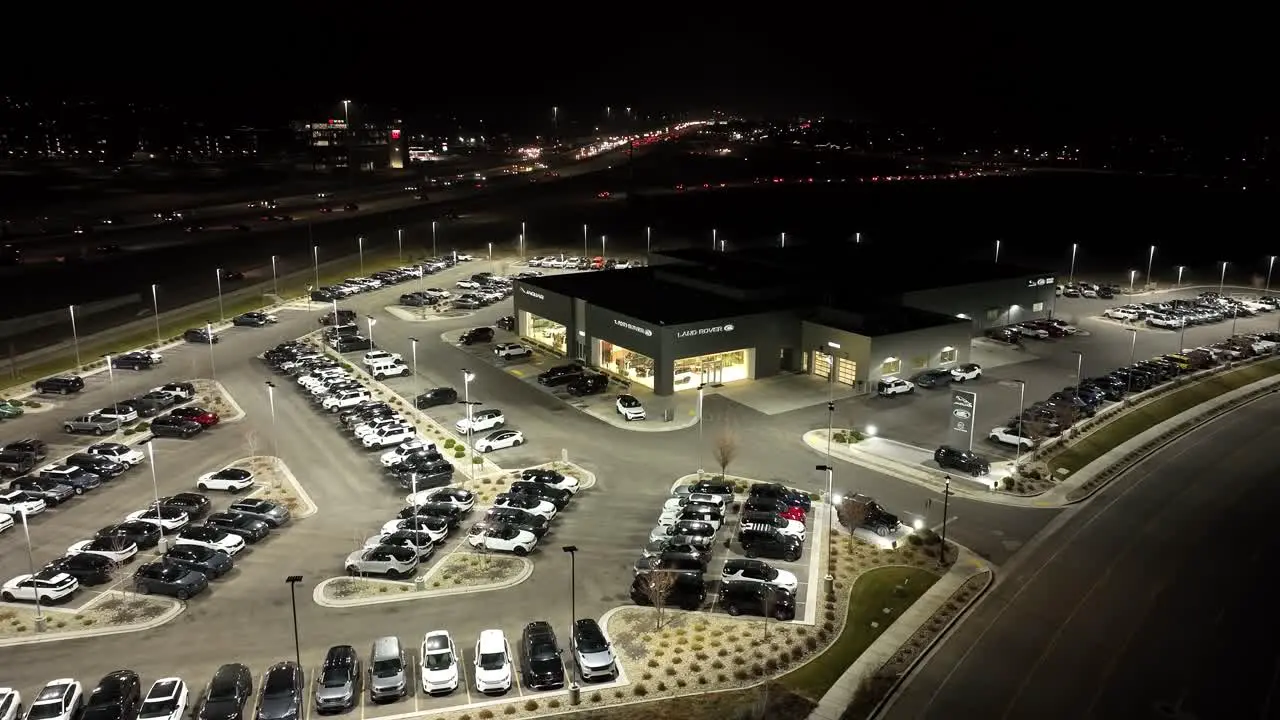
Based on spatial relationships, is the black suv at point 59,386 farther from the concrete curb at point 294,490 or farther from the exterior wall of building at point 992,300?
the exterior wall of building at point 992,300

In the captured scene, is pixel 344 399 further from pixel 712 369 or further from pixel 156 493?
pixel 712 369

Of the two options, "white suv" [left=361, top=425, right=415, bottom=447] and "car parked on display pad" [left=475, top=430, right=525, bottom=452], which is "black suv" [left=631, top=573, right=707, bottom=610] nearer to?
"car parked on display pad" [left=475, top=430, right=525, bottom=452]

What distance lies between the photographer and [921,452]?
3425 cm

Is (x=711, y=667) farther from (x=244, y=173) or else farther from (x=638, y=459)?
(x=244, y=173)

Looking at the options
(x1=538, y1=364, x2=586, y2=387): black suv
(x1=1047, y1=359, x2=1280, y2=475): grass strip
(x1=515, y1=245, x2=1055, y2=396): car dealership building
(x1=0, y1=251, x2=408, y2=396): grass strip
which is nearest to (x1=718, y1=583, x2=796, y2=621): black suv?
(x1=1047, y1=359, x2=1280, y2=475): grass strip

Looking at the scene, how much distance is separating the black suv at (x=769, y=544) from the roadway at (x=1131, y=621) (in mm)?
5370

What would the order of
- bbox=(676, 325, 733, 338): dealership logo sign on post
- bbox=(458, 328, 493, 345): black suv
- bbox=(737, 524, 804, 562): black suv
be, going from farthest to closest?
bbox=(458, 328, 493, 345): black suv → bbox=(676, 325, 733, 338): dealership logo sign on post → bbox=(737, 524, 804, 562): black suv

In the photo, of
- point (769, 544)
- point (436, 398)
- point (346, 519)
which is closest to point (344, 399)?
point (436, 398)

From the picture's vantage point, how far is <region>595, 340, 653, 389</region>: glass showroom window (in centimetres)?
4366

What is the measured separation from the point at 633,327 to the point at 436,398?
1039 centimetres

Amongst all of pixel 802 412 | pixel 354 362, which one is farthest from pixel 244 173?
pixel 802 412

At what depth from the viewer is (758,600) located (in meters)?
23.1

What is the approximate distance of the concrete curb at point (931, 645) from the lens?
19.2 m

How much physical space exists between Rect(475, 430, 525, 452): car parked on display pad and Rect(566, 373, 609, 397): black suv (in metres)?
6.54
